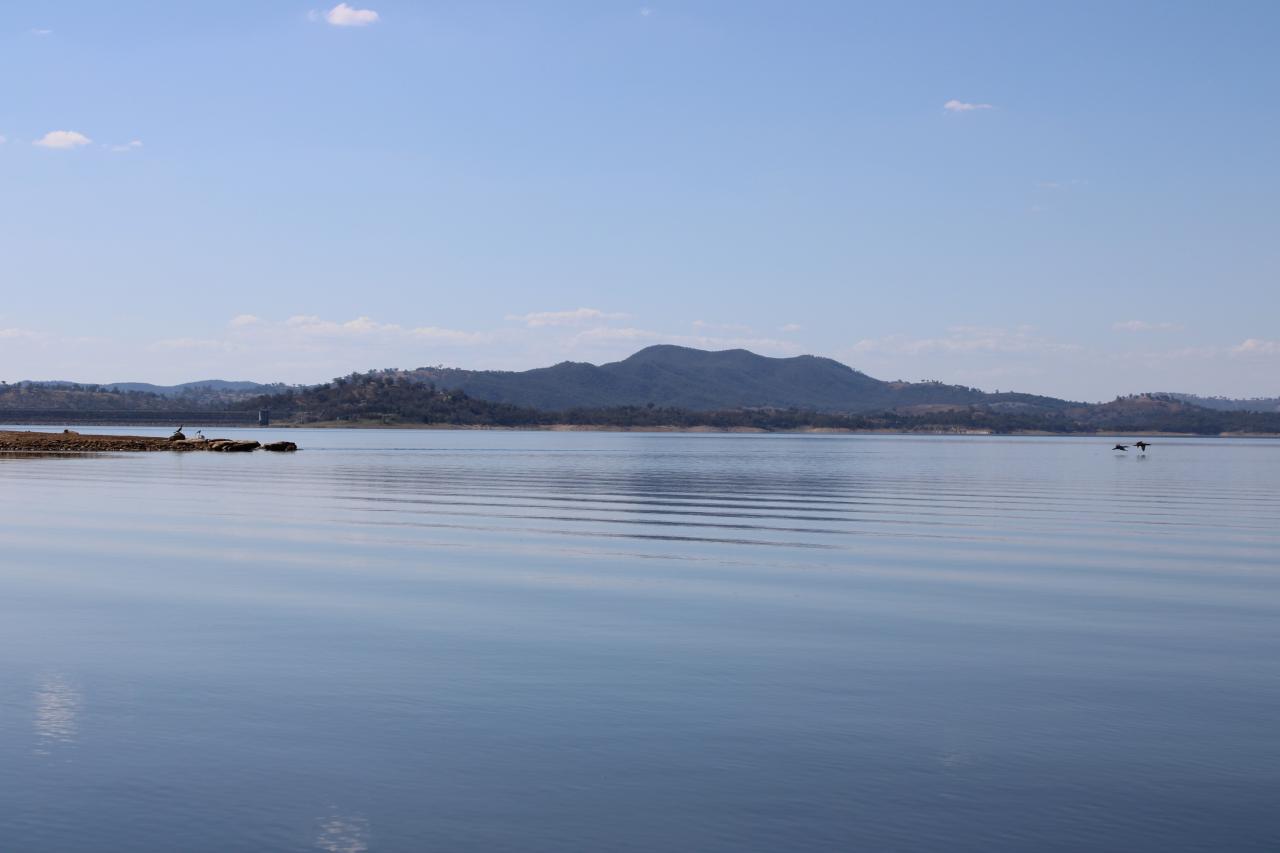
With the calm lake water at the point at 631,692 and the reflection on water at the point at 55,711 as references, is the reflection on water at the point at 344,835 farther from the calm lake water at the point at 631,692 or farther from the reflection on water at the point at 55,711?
the reflection on water at the point at 55,711

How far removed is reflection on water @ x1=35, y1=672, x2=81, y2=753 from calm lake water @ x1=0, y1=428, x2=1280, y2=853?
0.06 m

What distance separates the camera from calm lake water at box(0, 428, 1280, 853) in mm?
10820

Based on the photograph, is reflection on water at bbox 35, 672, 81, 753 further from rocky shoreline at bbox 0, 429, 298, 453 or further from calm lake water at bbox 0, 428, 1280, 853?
rocky shoreline at bbox 0, 429, 298, 453

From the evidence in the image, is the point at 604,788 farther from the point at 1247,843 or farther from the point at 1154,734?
the point at 1154,734

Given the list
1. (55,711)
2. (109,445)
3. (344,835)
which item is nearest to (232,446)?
(109,445)

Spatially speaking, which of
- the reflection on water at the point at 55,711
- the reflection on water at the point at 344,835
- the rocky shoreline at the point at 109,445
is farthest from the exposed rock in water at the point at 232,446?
the reflection on water at the point at 344,835

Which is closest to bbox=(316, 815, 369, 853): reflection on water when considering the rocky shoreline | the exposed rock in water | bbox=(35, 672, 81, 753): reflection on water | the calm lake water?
the calm lake water

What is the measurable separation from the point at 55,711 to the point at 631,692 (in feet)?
21.7

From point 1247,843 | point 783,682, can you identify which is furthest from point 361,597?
point 1247,843

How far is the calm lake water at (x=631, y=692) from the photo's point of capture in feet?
35.5

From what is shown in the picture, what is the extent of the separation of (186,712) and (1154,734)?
10.8 metres

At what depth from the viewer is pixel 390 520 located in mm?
41812

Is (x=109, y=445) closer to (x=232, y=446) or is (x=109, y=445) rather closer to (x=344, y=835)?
(x=232, y=446)

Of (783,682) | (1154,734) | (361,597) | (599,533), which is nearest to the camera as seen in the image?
(1154,734)
